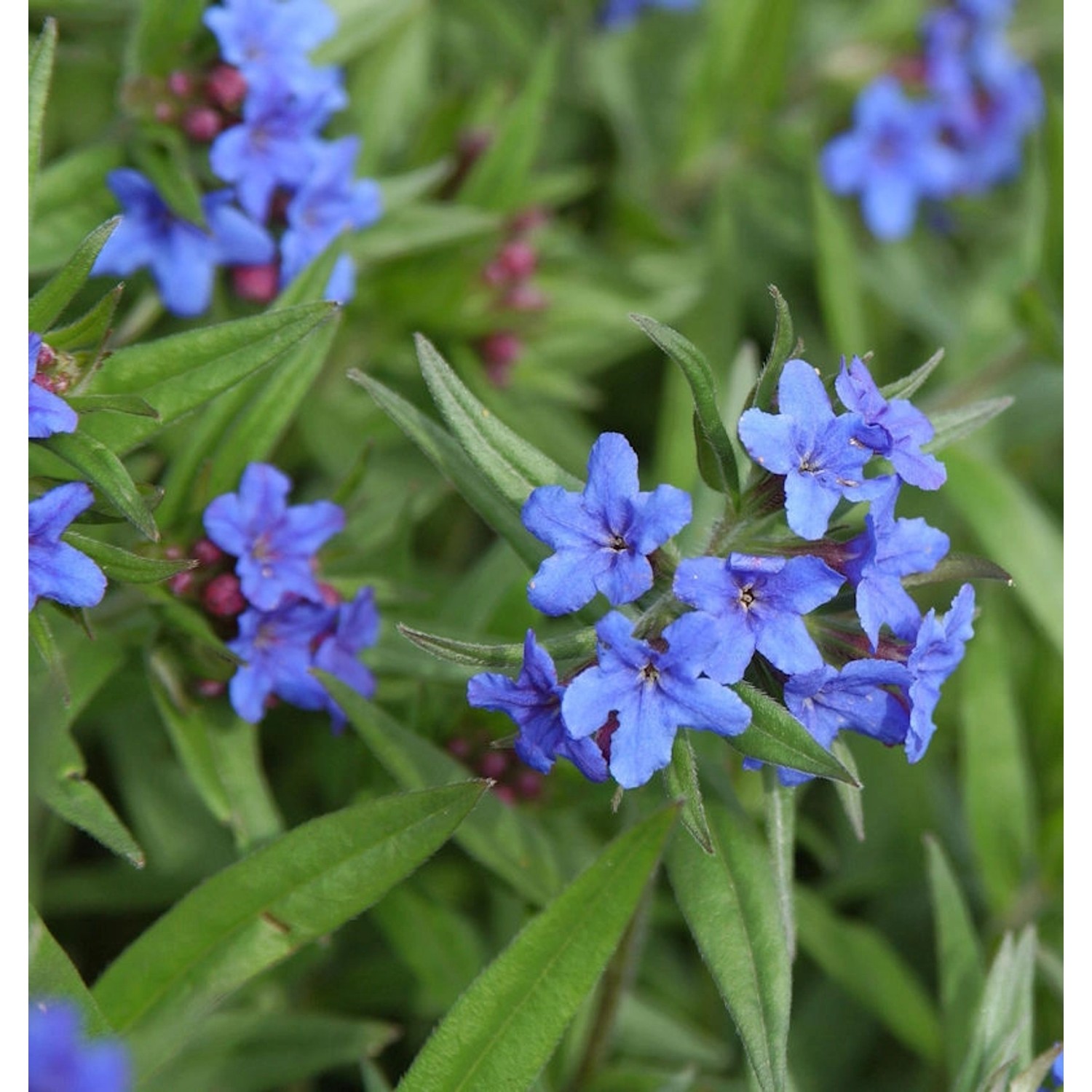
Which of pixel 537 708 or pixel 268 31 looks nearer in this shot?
pixel 537 708

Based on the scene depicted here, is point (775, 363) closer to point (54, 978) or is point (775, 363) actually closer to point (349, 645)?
point (349, 645)

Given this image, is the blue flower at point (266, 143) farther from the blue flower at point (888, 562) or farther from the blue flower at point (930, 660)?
the blue flower at point (930, 660)

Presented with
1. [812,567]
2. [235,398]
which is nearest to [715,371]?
[235,398]

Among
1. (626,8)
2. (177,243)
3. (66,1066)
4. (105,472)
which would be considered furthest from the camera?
(626,8)

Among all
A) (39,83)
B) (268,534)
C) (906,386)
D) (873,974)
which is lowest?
(873,974)

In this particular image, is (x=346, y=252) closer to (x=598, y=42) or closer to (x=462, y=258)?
(x=462, y=258)

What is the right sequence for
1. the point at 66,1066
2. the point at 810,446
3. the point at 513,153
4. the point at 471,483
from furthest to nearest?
the point at 513,153 → the point at 471,483 → the point at 810,446 → the point at 66,1066

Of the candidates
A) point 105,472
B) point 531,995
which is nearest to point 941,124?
point 105,472
